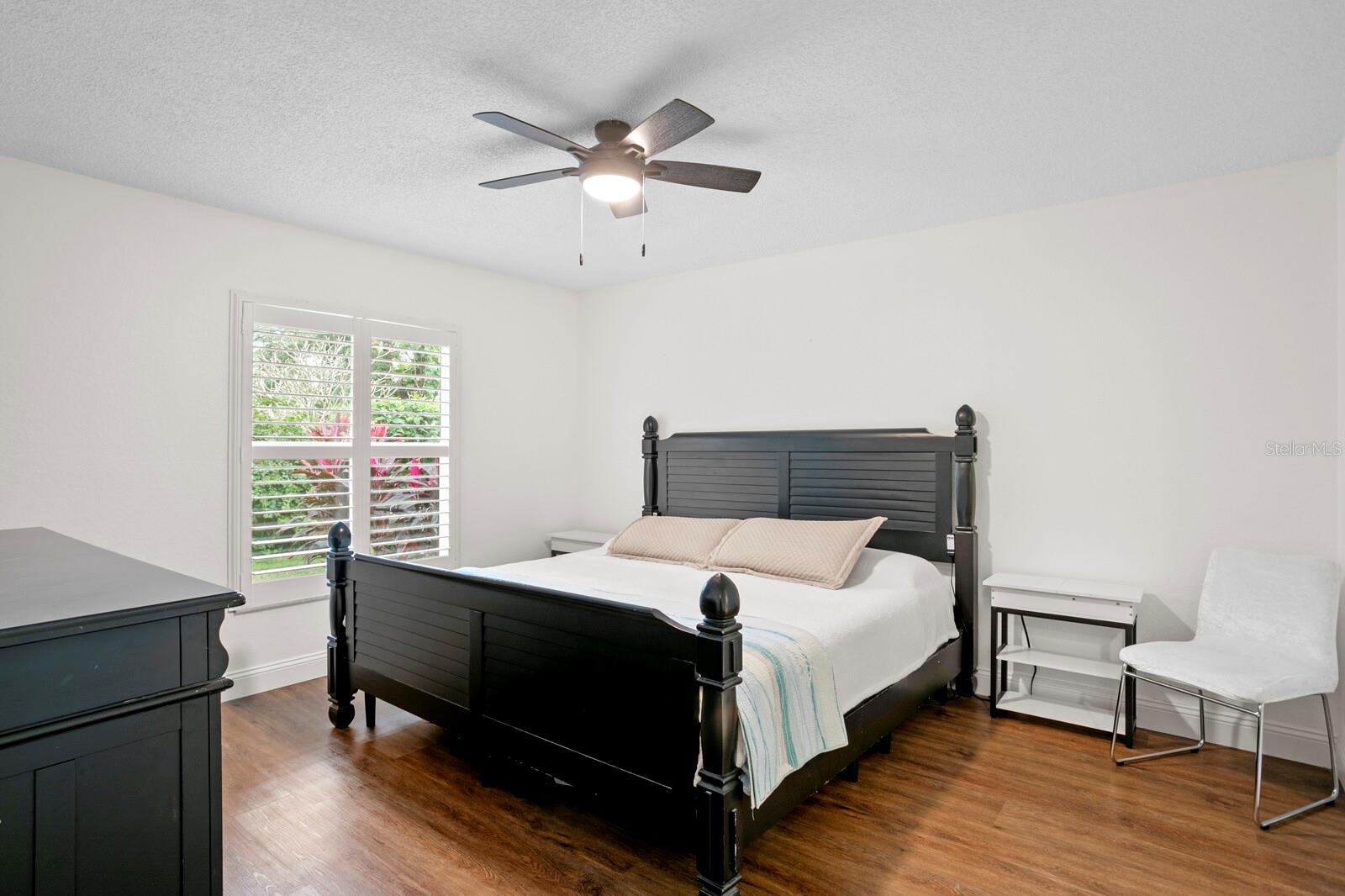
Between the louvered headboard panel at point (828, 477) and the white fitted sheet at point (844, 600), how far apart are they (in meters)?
0.29

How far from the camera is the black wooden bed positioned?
1950 mm

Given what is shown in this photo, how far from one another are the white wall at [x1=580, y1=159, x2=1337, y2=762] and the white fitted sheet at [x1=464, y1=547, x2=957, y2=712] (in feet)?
2.20

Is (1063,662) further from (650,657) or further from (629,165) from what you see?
(629,165)

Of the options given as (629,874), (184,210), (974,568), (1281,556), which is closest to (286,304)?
(184,210)

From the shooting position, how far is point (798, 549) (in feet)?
11.5

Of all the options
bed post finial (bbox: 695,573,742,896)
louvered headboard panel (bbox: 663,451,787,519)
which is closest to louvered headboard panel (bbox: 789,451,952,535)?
louvered headboard panel (bbox: 663,451,787,519)

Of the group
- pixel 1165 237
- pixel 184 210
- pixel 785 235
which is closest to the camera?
pixel 1165 237

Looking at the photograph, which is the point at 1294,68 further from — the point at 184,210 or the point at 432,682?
the point at 184,210

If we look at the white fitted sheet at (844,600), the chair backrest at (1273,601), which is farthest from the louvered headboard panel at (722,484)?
the chair backrest at (1273,601)

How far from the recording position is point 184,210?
3457 millimetres

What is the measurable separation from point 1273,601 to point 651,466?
3.31 meters

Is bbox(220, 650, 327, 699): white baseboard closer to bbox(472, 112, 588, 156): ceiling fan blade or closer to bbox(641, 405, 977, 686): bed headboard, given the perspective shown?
bbox(641, 405, 977, 686): bed headboard

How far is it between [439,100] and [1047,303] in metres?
2.95

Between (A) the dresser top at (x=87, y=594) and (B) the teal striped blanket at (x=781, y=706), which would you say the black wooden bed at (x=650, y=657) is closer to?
(B) the teal striped blanket at (x=781, y=706)
